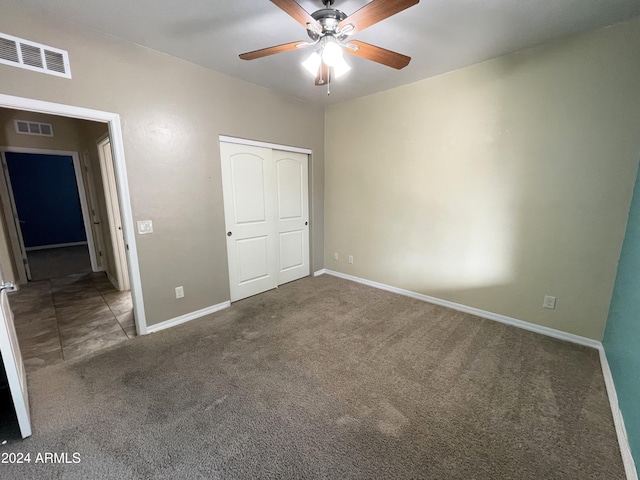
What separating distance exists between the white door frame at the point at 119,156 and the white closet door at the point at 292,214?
1.72 m

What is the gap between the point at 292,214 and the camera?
3871 mm

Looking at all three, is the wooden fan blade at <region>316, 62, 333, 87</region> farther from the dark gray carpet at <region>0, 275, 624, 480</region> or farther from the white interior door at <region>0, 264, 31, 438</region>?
the white interior door at <region>0, 264, 31, 438</region>

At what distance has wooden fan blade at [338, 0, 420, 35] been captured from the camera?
1.26 m

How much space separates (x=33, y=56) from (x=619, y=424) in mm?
4472

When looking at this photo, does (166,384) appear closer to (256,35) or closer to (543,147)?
(256,35)

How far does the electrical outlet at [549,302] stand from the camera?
2.47 m

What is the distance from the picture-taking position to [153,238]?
252 cm

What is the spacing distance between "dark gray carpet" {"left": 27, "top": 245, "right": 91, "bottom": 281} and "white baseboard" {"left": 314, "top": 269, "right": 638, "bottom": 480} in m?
4.41

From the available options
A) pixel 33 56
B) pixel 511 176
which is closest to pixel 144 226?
pixel 33 56

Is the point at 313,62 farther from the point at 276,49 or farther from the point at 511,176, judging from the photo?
the point at 511,176

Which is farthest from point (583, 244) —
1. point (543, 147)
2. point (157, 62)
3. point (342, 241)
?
point (157, 62)

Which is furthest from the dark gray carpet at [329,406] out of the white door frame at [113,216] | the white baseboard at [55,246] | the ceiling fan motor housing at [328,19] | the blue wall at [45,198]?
the blue wall at [45,198]

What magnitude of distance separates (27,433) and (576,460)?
9.83 ft

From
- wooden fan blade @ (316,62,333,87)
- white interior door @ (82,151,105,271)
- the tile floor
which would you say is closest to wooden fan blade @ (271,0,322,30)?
wooden fan blade @ (316,62,333,87)
